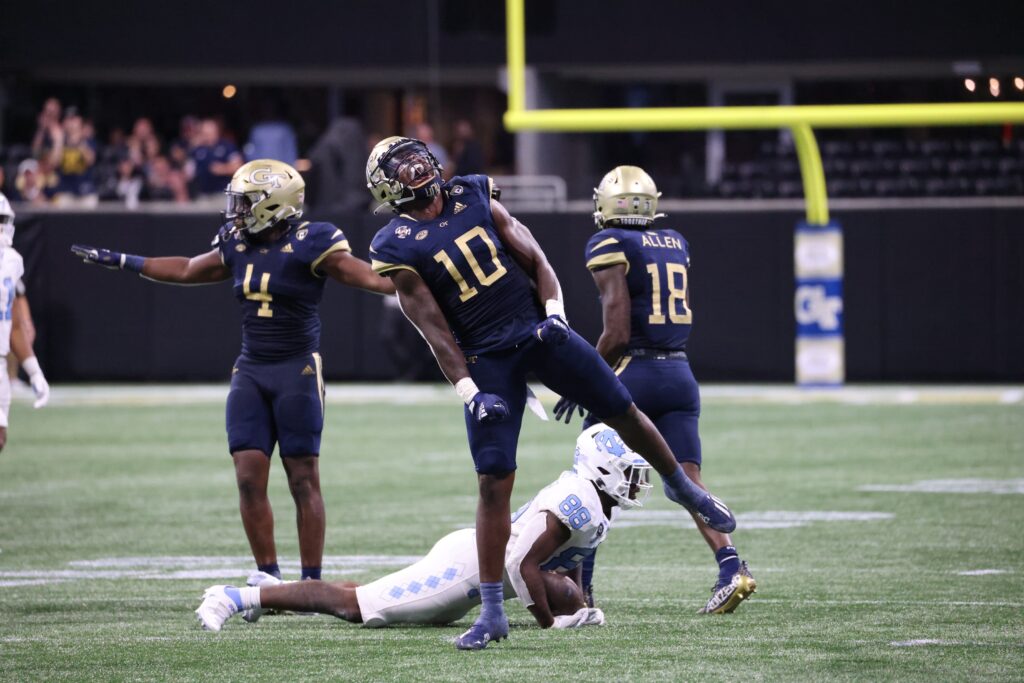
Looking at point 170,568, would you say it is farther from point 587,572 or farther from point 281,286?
point 587,572

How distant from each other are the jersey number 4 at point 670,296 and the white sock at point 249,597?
82.6 inches

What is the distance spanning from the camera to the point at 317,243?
7746 millimetres

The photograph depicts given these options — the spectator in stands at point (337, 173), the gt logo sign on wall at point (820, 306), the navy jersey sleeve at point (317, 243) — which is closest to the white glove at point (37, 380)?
the navy jersey sleeve at point (317, 243)

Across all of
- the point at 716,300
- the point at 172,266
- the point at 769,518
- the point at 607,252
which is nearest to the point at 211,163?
the point at 716,300

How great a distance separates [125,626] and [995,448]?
8507 millimetres

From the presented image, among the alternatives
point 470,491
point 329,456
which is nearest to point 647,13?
point 329,456

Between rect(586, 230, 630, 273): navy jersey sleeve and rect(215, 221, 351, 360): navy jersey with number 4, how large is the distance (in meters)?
1.10

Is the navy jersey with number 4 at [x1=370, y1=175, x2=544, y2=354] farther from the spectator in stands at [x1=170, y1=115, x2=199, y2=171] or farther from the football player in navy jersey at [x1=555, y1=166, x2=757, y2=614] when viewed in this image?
the spectator in stands at [x1=170, y1=115, x2=199, y2=171]

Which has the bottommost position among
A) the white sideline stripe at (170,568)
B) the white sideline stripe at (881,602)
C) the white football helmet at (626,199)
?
the white sideline stripe at (170,568)

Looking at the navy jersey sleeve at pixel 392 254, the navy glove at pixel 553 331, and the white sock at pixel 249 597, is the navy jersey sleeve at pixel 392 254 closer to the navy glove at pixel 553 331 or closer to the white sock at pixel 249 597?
the navy glove at pixel 553 331

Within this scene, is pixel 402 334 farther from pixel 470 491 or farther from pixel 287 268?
pixel 287 268

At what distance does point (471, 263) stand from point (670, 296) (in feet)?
4.79

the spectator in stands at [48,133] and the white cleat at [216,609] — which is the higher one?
the spectator in stands at [48,133]

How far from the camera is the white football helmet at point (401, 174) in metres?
6.50
